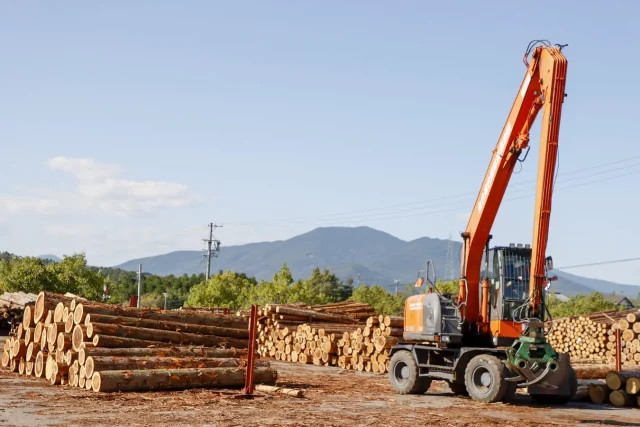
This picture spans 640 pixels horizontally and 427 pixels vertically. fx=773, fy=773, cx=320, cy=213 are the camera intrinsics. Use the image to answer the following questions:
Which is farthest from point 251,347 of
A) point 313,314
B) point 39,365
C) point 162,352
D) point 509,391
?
point 313,314

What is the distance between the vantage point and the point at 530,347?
14570 millimetres

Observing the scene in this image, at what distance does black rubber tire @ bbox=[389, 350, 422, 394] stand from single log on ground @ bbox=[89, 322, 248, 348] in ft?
13.7

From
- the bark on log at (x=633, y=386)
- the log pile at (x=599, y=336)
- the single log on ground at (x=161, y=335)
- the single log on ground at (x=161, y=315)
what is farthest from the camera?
the log pile at (x=599, y=336)

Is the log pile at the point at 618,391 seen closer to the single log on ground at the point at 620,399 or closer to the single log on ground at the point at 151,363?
the single log on ground at the point at 620,399

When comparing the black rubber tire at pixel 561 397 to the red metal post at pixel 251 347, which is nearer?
the red metal post at pixel 251 347

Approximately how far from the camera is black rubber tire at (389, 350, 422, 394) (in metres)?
17.1

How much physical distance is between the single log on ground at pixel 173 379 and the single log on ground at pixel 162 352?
782 millimetres

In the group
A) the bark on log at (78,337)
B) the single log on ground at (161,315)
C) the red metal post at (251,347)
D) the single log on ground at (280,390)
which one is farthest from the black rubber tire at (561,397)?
the bark on log at (78,337)

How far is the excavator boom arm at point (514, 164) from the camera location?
48.6ft

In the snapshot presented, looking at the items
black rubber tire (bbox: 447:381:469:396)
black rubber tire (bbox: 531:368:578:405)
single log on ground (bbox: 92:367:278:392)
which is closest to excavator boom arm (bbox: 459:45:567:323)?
black rubber tire (bbox: 447:381:469:396)

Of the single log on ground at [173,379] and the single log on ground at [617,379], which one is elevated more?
the single log on ground at [617,379]

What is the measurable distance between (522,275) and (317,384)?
5707mm

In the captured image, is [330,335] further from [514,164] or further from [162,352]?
[514,164]

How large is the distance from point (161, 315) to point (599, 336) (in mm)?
17750
